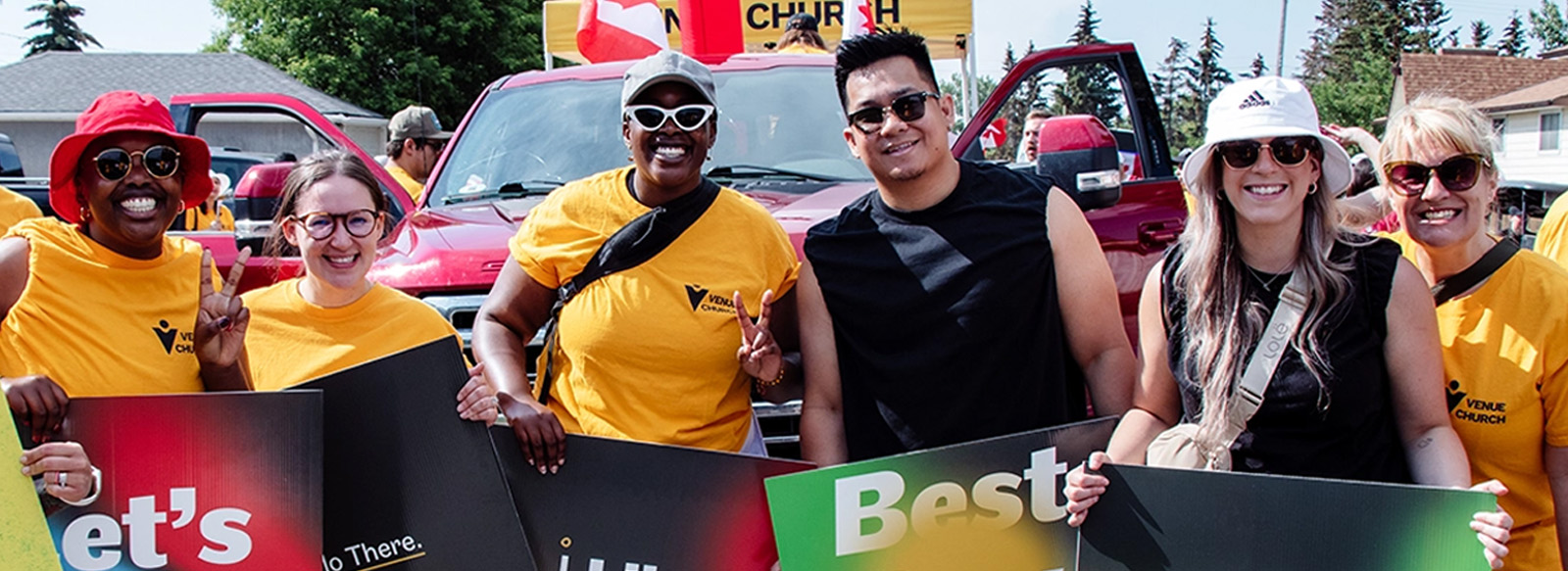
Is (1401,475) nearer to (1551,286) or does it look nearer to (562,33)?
(1551,286)

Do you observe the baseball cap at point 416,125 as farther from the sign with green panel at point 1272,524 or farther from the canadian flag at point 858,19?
the sign with green panel at point 1272,524

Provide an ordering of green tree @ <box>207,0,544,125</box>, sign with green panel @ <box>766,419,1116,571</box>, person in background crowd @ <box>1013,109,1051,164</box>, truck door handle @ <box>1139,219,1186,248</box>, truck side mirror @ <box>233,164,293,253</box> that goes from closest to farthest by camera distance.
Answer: sign with green panel @ <box>766,419,1116,571</box>
truck side mirror @ <box>233,164,293,253</box>
truck door handle @ <box>1139,219,1186,248</box>
person in background crowd @ <box>1013,109,1051,164</box>
green tree @ <box>207,0,544,125</box>

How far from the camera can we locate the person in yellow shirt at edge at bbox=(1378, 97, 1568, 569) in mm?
2656

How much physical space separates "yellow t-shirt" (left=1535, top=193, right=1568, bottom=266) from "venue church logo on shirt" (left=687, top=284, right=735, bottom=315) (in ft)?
9.10

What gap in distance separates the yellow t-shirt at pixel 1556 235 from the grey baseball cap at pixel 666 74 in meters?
2.83

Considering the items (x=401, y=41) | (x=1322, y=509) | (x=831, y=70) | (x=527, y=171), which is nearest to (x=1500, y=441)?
(x=1322, y=509)

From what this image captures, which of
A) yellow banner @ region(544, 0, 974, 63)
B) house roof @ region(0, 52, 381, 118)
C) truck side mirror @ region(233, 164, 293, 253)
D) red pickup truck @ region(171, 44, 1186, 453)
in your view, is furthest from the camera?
house roof @ region(0, 52, 381, 118)

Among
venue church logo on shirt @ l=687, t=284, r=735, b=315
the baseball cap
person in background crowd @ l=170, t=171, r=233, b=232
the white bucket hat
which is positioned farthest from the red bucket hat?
the baseball cap

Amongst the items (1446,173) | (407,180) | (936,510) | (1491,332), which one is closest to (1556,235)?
(1446,173)

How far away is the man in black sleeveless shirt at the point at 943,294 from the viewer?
2756 mm

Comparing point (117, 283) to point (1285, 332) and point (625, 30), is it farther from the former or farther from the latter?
point (625, 30)

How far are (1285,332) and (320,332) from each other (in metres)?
2.21

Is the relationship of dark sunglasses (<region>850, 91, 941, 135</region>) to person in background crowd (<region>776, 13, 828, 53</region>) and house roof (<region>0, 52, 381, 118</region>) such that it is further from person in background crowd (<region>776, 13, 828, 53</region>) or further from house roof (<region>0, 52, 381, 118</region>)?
house roof (<region>0, 52, 381, 118</region>)

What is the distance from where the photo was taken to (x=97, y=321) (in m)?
2.70
